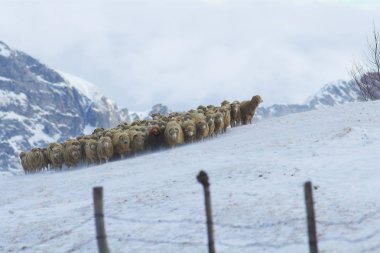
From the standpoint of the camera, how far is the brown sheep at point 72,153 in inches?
1185

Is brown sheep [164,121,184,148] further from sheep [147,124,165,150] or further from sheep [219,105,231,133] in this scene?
sheep [219,105,231,133]

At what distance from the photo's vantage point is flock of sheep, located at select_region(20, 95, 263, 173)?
28.8 m

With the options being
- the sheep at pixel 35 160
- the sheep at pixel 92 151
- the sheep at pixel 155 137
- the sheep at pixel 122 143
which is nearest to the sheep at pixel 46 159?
the sheep at pixel 35 160

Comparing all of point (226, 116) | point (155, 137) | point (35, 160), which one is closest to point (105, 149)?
point (155, 137)

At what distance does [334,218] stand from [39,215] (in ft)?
24.6

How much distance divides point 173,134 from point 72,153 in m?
4.72

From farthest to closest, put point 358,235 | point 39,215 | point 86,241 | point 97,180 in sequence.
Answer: point 97,180, point 39,215, point 86,241, point 358,235

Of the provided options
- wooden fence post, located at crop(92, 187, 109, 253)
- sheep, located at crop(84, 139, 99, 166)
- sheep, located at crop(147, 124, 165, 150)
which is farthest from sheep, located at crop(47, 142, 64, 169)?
wooden fence post, located at crop(92, 187, 109, 253)

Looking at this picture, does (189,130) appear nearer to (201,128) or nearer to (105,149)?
(201,128)

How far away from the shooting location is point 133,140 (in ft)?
95.3

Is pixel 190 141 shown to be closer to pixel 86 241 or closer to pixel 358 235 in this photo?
pixel 86 241

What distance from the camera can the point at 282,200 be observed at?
46.6 ft

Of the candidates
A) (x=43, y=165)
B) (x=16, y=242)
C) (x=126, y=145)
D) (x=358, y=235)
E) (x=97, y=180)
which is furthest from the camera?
(x=43, y=165)

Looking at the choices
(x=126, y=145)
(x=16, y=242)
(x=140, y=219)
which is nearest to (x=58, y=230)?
(x=16, y=242)
